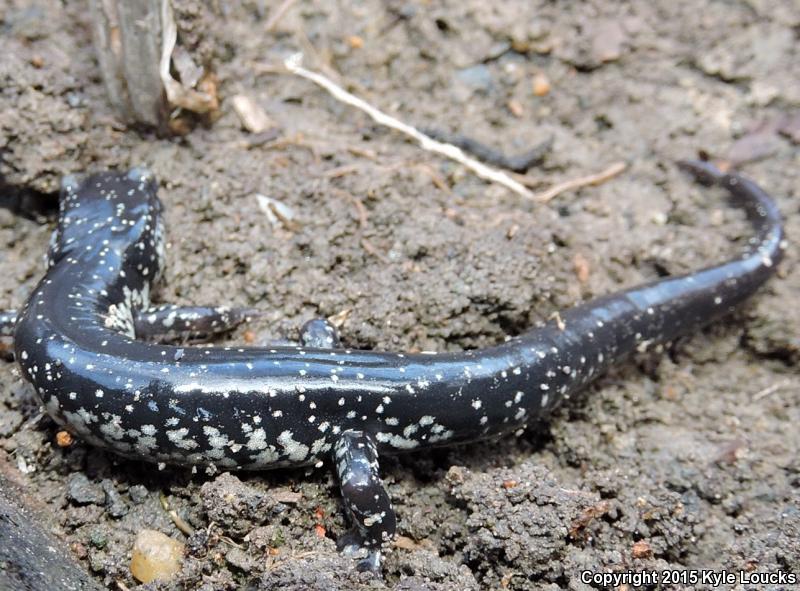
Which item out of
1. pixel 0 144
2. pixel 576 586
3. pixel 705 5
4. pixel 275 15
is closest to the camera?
pixel 576 586

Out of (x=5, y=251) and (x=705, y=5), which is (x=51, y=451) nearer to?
(x=5, y=251)

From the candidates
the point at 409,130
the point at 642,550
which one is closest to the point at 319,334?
the point at 409,130

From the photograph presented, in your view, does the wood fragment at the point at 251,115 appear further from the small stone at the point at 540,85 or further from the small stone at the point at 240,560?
the small stone at the point at 240,560

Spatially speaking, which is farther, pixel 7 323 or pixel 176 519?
pixel 7 323

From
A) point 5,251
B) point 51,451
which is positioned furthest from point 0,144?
point 51,451

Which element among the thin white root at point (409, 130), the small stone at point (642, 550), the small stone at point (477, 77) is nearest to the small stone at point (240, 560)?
the small stone at point (642, 550)

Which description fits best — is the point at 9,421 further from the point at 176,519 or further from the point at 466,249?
the point at 466,249
